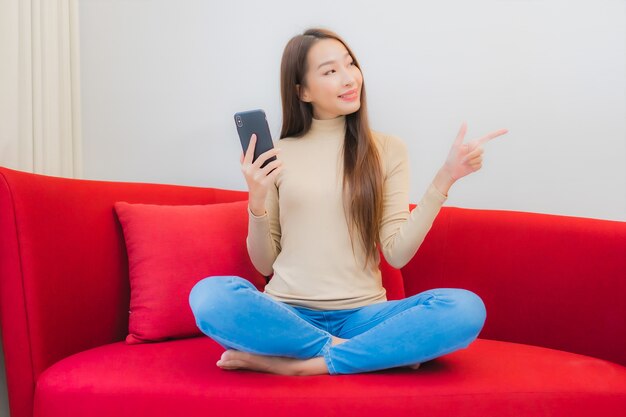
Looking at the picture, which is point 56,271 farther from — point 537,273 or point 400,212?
point 537,273

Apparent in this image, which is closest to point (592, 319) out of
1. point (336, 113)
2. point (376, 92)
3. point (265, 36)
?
point (336, 113)

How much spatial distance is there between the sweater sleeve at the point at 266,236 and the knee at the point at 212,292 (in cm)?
30

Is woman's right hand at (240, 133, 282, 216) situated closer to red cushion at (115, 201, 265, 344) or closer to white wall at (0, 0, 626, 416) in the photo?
red cushion at (115, 201, 265, 344)

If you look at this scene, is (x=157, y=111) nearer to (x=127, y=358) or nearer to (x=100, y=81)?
(x=100, y=81)

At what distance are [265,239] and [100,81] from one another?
3.48 feet

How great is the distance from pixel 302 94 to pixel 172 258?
0.58 metres

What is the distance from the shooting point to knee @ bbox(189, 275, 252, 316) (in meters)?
1.58

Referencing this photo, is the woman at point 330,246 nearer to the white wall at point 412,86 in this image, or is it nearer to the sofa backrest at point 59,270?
the sofa backrest at point 59,270

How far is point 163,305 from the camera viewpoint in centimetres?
196

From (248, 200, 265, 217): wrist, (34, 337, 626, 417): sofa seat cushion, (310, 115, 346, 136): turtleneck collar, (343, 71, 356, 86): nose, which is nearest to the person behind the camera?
(34, 337, 626, 417): sofa seat cushion

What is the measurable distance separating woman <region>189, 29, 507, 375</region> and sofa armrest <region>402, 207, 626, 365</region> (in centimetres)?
28

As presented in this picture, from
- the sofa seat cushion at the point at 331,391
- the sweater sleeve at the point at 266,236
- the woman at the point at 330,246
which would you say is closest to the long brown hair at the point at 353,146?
the woman at the point at 330,246

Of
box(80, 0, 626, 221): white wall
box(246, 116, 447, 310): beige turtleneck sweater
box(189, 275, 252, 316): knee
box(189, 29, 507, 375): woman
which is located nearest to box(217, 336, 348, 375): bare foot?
box(189, 29, 507, 375): woman

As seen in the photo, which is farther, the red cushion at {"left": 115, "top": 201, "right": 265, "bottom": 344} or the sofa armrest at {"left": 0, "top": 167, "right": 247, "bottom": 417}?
the red cushion at {"left": 115, "top": 201, "right": 265, "bottom": 344}
